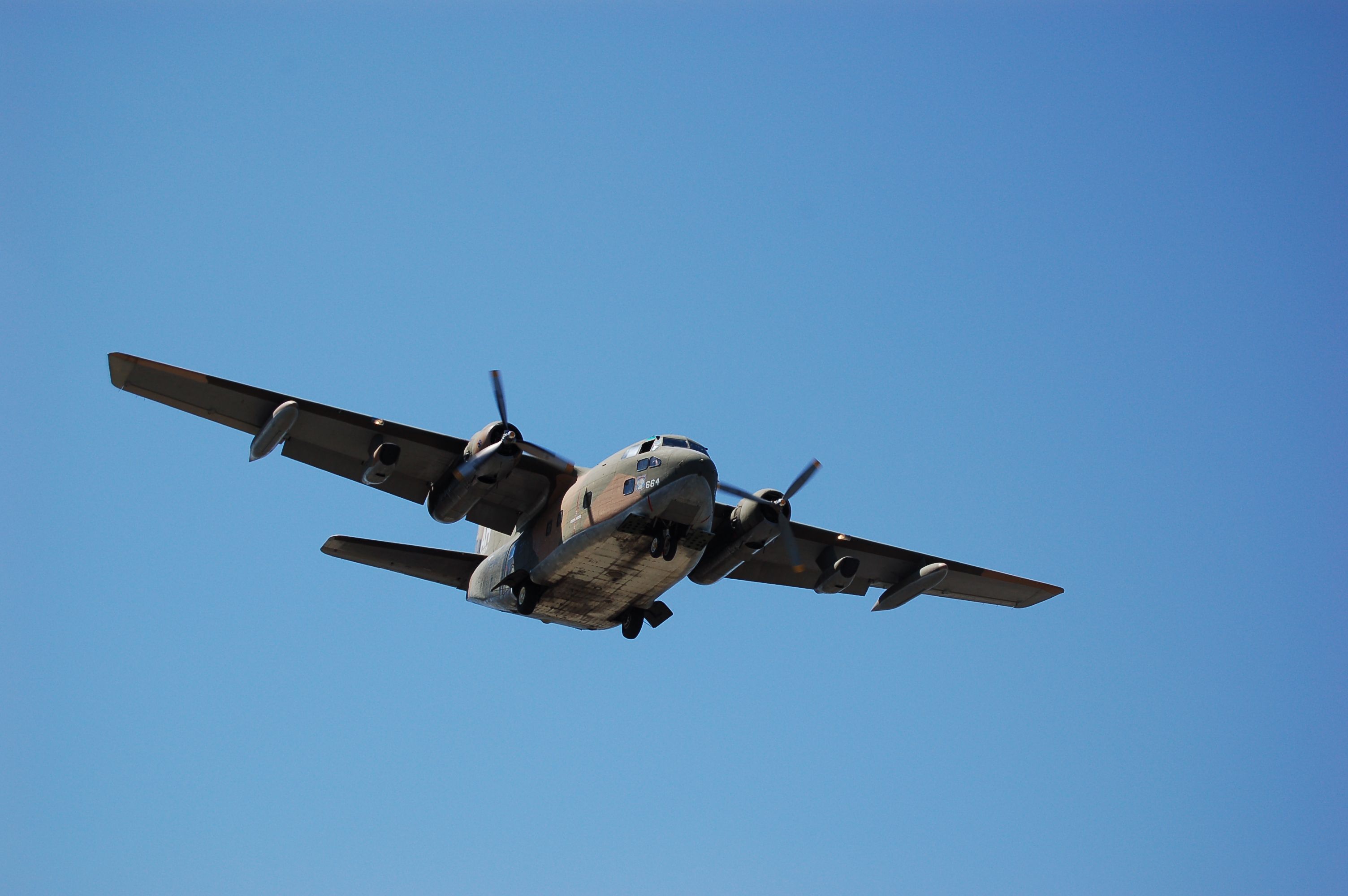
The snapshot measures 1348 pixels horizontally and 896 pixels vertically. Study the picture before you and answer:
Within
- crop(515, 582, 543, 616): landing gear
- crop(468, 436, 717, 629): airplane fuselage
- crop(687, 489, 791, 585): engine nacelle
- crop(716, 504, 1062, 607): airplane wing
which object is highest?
crop(716, 504, 1062, 607): airplane wing

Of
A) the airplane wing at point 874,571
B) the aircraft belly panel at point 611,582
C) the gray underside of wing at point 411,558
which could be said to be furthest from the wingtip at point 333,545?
the airplane wing at point 874,571

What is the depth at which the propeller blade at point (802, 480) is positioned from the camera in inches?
900

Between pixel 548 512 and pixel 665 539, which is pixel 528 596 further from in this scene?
pixel 665 539

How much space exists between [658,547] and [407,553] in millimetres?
6730

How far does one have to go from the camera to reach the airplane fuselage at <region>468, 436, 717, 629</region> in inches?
794

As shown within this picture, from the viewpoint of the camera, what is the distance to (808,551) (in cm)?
2689

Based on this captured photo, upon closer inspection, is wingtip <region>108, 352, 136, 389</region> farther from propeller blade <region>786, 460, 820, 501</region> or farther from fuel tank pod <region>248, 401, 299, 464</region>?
propeller blade <region>786, 460, 820, 501</region>

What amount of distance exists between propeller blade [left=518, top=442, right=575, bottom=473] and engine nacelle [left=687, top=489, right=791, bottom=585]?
10.6ft

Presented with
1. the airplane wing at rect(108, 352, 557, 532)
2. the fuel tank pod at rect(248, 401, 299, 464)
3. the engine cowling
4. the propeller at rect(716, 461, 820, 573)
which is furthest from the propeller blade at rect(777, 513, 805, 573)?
the fuel tank pod at rect(248, 401, 299, 464)

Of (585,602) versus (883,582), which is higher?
(883,582)

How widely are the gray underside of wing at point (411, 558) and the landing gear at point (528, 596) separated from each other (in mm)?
2468

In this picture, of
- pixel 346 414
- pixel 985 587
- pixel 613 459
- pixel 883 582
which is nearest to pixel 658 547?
pixel 613 459

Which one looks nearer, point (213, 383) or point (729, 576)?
point (213, 383)

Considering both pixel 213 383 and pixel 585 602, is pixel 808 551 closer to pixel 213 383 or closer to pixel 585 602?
pixel 585 602
